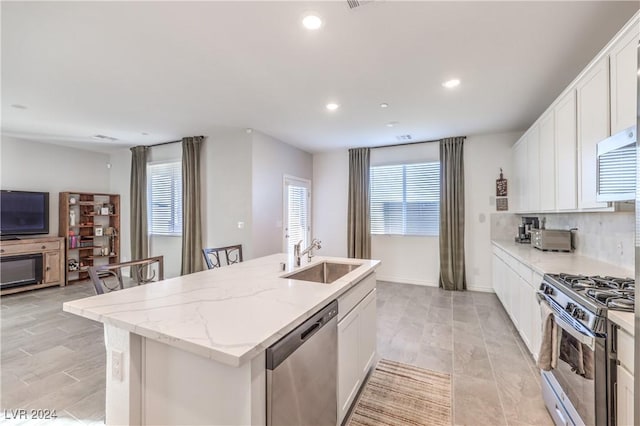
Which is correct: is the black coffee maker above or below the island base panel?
above

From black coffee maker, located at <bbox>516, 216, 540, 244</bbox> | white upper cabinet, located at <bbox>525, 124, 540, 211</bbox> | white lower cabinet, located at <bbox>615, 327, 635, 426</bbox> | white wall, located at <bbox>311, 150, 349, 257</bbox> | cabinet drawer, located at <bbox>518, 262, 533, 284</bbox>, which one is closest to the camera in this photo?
white lower cabinet, located at <bbox>615, 327, 635, 426</bbox>

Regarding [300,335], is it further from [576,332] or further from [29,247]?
[29,247]

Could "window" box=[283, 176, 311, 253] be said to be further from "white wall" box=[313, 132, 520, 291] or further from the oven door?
the oven door

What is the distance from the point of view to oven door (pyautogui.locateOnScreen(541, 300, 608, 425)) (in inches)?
53.2

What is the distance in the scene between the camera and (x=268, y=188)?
4.96 meters

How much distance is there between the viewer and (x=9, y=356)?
274 centimetres

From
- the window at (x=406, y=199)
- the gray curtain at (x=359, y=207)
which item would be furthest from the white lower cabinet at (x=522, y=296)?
the gray curtain at (x=359, y=207)

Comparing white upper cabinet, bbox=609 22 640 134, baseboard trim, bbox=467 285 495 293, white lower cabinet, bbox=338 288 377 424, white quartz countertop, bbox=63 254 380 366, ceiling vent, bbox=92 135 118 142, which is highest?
ceiling vent, bbox=92 135 118 142

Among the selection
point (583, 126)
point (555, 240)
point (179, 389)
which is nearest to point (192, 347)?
point (179, 389)

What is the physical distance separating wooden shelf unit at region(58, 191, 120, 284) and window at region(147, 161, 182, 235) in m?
1.22

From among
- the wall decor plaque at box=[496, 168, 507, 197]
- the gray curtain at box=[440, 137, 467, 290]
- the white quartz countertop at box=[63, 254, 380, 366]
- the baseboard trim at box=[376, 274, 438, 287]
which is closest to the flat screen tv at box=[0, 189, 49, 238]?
the white quartz countertop at box=[63, 254, 380, 366]

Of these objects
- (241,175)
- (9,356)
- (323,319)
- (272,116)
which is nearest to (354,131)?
(272,116)

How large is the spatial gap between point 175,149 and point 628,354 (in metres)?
6.33

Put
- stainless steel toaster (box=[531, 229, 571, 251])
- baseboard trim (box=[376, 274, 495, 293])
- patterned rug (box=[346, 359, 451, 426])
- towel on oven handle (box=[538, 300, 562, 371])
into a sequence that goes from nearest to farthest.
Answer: towel on oven handle (box=[538, 300, 562, 371]) → patterned rug (box=[346, 359, 451, 426]) → stainless steel toaster (box=[531, 229, 571, 251]) → baseboard trim (box=[376, 274, 495, 293])
